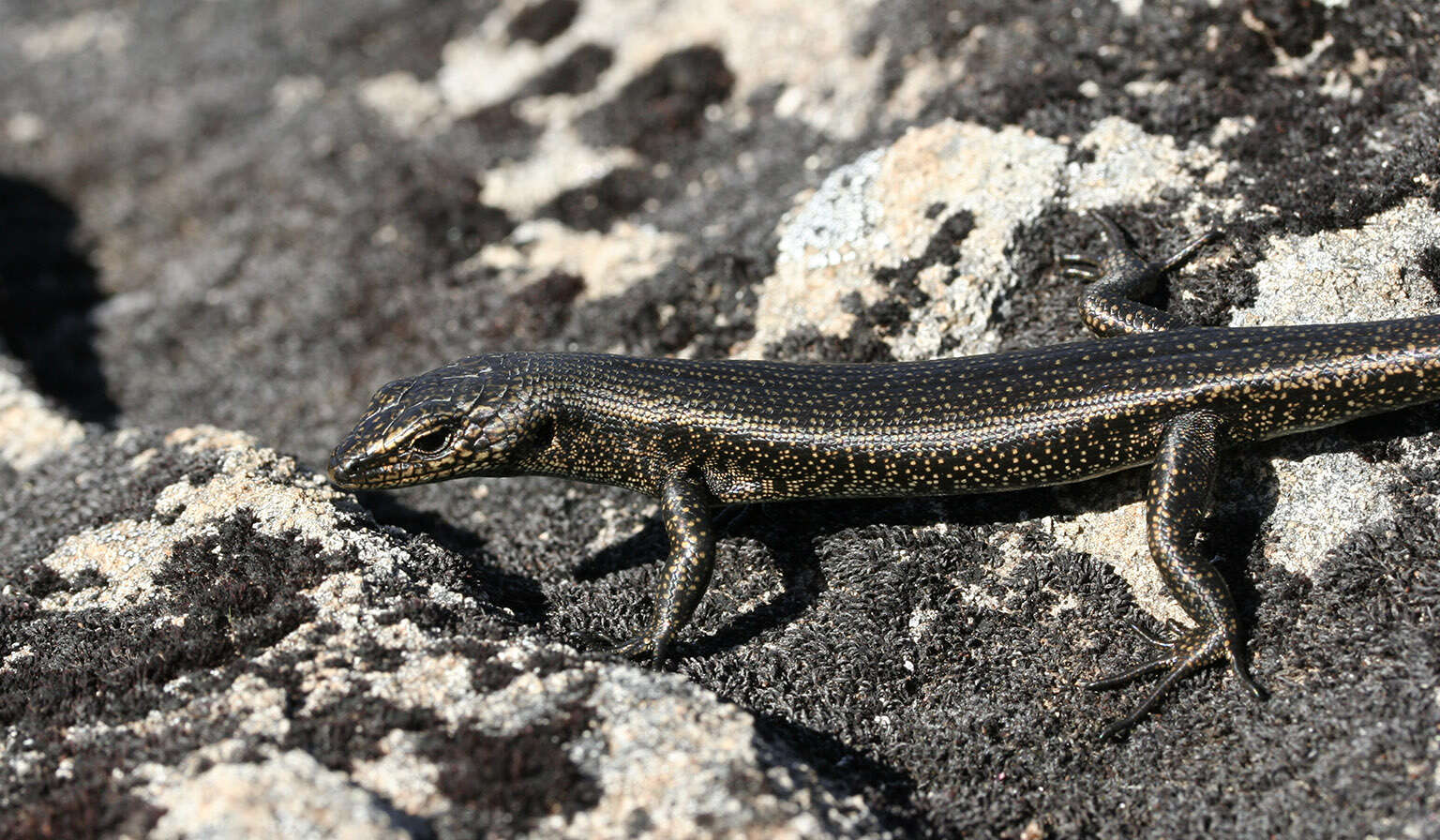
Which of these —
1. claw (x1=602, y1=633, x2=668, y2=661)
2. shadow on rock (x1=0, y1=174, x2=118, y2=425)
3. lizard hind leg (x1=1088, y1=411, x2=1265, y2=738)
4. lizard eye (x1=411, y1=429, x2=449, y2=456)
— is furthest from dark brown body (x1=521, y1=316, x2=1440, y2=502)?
shadow on rock (x1=0, y1=174, x2=118, y2=425)

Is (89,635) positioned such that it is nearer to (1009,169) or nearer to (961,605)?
(961,605)

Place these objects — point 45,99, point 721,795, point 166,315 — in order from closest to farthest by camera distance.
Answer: point 721,795
point 166,315
point 45,99

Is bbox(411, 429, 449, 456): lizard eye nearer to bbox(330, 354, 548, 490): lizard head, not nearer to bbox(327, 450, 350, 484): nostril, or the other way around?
bbox(330, 354, 548, 490): lizard head

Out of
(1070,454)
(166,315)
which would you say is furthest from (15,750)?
(166,315)

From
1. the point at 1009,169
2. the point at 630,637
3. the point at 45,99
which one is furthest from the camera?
the point at 45,99

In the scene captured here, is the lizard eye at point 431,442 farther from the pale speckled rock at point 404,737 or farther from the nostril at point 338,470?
the pale speckled rock at point 404,737

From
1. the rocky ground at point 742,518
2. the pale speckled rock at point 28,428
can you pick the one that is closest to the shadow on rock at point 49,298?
the rocky ground at point 742,518

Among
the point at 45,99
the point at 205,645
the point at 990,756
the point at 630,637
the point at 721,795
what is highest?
the point at 45,99
